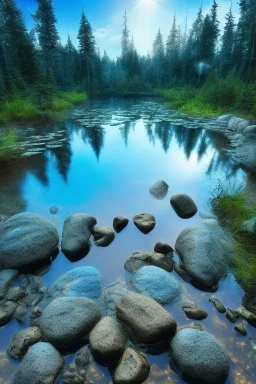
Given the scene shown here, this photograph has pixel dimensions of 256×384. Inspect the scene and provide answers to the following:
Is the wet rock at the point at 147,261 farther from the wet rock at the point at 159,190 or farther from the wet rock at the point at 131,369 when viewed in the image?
the wet rock at the point at 159,190

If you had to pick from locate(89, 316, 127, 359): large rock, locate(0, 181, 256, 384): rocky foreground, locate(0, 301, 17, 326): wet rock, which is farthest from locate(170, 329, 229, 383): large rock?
locate(0, 301, 17, 326): wet rock

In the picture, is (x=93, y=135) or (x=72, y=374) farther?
(x=93, y=135)

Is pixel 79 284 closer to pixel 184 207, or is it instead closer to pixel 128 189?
pixel 184 207

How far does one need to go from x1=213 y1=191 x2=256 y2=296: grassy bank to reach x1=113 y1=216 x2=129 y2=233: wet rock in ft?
5.84

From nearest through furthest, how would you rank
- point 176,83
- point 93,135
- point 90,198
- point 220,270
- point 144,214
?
point 220,270
point 144,214
point 90,198
point 93,135
point 176,83

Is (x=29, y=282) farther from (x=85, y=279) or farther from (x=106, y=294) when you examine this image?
(x=106, y=294)

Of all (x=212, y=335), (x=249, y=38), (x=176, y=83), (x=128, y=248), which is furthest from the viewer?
(x=176, y=83)

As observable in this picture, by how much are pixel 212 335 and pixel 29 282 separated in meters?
2.27

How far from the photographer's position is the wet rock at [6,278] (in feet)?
9.52

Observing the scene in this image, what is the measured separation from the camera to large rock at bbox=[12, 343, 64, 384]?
195 centimetres

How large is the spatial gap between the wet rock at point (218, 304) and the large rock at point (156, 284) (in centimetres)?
40

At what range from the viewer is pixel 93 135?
11531mm

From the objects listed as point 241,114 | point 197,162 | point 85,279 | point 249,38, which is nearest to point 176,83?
point 249,38

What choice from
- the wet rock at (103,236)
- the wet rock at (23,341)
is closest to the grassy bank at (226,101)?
the wet rock at (103,236)
